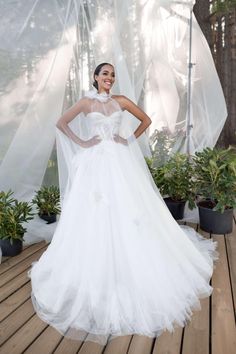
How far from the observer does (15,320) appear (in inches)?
77.8

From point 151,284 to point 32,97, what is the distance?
2.26m

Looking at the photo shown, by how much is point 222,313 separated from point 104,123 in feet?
5.03

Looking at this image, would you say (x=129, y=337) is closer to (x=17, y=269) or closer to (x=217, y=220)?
(x=17, y=269)

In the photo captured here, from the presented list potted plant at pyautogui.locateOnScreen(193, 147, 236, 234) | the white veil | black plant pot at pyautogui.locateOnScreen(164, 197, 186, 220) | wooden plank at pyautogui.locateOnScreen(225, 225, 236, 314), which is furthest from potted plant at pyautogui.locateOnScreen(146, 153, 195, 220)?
the white veil

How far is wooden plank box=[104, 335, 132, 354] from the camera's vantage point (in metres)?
1.69

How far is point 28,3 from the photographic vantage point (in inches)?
122

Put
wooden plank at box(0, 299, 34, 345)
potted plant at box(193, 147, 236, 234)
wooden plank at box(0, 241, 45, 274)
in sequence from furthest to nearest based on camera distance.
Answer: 1. potted plant at box(193, 147, 236, 234)
2. wooden plank at box(0, 241, 45, 274)
3. wooden plank at box(0, 299, 34, 345)

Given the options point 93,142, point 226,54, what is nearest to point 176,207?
point 93,142

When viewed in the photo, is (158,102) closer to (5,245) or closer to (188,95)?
(188,95)

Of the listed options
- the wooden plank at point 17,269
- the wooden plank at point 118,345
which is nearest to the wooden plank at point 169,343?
the wooden plank at point 118,345

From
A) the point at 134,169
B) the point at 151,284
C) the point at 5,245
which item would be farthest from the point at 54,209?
the point at 151,284

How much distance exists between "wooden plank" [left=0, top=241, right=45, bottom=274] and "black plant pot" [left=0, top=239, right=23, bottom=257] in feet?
0.15

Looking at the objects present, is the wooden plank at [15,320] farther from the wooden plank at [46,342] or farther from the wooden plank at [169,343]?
the wooden plank at [169,343]
